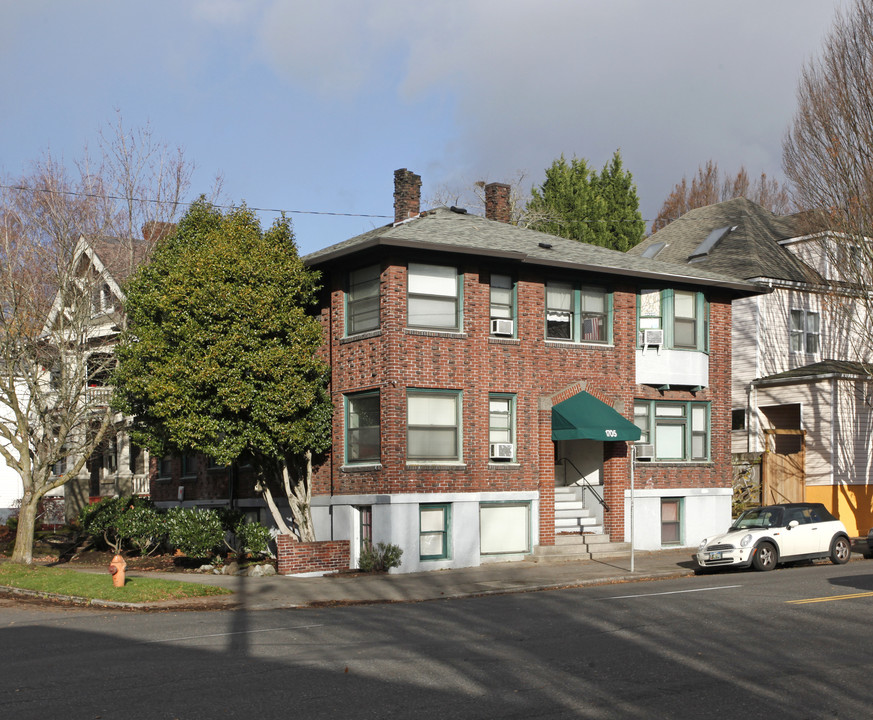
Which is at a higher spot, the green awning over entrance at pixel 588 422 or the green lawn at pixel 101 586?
the green awning over entrance at pixel 588 422

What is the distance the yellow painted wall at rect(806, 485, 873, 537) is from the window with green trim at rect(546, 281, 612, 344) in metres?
9.98

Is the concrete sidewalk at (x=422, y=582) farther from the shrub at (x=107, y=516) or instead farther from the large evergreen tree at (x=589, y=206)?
the large evergreen tree at (x=589, y=206)

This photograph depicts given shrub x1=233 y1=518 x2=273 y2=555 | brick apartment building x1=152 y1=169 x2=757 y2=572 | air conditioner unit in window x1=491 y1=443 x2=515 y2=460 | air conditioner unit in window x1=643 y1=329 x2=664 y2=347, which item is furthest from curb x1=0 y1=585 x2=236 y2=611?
air conditioner unit in window x1=643 y1=329 x2=664 y2=347

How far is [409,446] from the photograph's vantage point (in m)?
24.5

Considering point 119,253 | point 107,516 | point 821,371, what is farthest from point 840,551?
point 119,253

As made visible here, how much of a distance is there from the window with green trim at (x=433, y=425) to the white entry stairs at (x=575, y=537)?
3634 millimetres

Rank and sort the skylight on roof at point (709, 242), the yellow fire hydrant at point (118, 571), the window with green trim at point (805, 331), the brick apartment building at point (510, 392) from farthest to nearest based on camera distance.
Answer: the skylight on roof at point (709, 242) → the window with green trim at point (805, 331) → the brick apartment building at point (510, 392) → the yellow fire hydrant at point (118, 571)

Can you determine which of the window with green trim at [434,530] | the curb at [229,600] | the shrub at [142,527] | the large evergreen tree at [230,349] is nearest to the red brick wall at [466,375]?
the window with green trim at [434,530]

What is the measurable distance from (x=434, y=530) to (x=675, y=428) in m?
8.43

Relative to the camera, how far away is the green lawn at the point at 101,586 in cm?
1917

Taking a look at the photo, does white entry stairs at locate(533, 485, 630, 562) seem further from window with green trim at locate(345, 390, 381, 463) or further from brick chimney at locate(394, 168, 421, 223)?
brick chimney at locate(394, 168, 421, 223)

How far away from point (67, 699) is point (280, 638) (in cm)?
403

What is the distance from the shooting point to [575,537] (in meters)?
26.6

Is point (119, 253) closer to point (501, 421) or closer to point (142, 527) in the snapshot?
point (142, 527)
